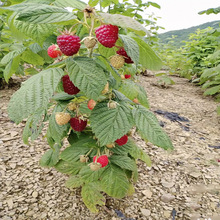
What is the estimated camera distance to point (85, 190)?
1437mm

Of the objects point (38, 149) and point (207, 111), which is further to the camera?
point (207, 111)

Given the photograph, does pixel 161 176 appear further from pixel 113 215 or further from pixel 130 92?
pixel 130 92

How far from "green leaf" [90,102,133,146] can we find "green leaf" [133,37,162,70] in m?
0.21

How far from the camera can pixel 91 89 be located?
0.68 metres

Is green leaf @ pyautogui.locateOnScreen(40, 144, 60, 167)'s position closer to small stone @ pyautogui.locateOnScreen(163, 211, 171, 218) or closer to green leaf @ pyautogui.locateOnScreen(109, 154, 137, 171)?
green leaf @ pyautogui.locateOnScreen(109, 154, 137, 171)

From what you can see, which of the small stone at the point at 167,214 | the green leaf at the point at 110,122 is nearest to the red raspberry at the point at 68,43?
the green leaf at the point at 110,122

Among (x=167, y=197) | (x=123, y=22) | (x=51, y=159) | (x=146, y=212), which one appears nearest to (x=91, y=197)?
(x=51, y=159)

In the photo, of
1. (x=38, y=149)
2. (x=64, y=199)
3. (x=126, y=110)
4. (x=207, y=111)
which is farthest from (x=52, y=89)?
(x=207, y=111)

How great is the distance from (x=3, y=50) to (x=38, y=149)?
1.47 m

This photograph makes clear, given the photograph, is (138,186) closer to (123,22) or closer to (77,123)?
(77,123)

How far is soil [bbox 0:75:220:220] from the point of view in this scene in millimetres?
1525

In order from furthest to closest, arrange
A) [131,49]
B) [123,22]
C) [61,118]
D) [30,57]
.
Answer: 1. [30,57]
2. [61,118]
3. [131,49]
4. [123,22]

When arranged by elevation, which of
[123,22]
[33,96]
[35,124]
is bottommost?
[35,124]

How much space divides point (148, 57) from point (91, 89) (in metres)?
0.26
